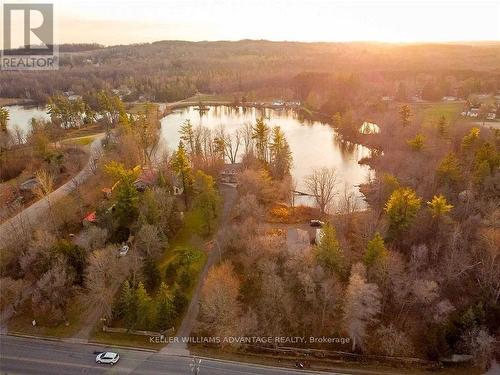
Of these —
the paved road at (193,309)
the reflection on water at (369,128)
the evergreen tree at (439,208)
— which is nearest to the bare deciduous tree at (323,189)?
the paved road at (193,309)

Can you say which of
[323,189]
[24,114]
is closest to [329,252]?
[323,189]

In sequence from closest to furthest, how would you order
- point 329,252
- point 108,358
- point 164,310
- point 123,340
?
point 108,358, point 123,340, point 164,310, point 329,252

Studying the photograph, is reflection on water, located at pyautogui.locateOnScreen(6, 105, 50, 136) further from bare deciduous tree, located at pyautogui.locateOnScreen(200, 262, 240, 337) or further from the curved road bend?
bare deciduous tree, located at pyautogui.locateOnScreen(200, 262, 240, 337)

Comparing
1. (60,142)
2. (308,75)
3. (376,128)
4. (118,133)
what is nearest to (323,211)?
(118,133)

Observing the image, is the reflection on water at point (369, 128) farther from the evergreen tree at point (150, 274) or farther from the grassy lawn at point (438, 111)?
the evergreen tree at point (150, 274)

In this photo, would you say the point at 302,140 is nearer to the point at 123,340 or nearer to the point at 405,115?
the point at 405,115

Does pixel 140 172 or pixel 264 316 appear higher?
pixel 140 172

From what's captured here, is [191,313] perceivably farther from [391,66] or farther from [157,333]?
[391,66]
